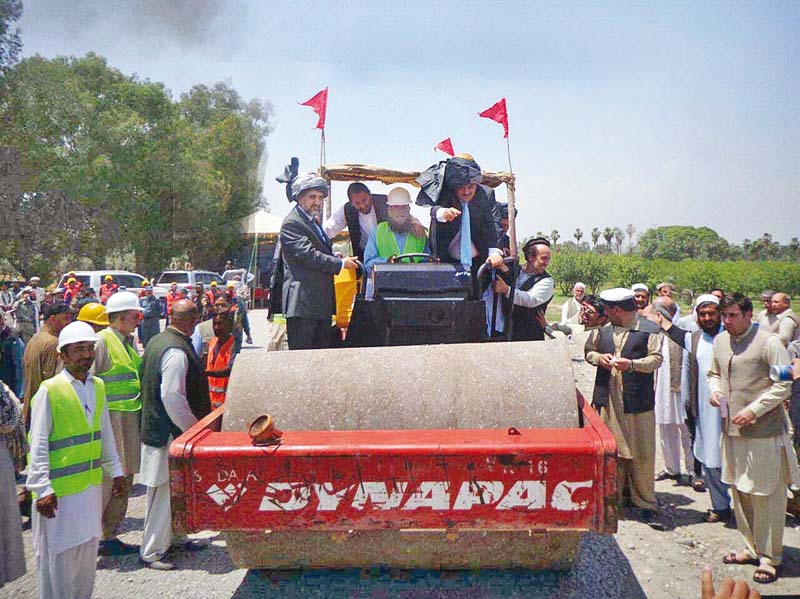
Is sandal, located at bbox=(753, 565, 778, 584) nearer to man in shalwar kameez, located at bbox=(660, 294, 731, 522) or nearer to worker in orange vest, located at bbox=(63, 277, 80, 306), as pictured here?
man in shalwar kameez, located at bbox=(660, 294, 731, 522)

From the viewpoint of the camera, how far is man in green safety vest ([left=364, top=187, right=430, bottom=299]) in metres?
4.68

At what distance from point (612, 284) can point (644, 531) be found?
4224 centimetres

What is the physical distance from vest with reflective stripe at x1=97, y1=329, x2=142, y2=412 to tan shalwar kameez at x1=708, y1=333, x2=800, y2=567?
4166 mm

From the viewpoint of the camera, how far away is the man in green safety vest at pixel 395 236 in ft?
15.3

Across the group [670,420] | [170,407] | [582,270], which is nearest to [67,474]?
[170,407]

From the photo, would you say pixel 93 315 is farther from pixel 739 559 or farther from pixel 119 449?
pixel 739 559

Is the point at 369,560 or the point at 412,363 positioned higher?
the point at 412,363

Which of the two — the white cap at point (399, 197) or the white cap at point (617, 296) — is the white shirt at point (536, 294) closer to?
the white cap at point (617, 296)

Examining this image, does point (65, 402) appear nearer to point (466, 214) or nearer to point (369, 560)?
point (369, 560)

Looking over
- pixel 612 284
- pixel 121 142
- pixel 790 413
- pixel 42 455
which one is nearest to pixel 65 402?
pixel 42 455

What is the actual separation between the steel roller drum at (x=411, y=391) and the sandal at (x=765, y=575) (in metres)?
2.20

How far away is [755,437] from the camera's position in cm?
403

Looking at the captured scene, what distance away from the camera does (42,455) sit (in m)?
3.05

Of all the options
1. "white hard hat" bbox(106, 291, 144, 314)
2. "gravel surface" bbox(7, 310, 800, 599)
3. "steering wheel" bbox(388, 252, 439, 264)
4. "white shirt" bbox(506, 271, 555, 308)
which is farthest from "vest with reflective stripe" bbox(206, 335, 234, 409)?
"white shirt" bbox(506, 271, 555, 308)
